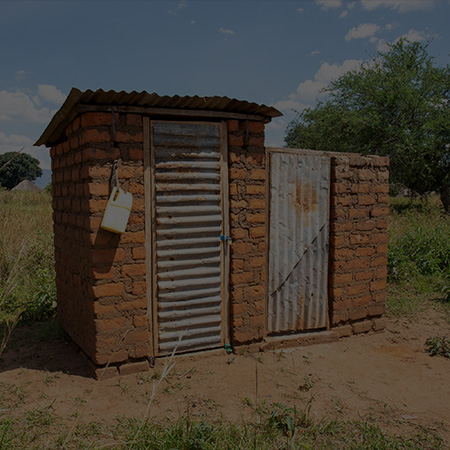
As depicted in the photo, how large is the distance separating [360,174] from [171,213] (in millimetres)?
2454

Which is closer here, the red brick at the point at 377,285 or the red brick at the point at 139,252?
the red brick at the point at 139,252

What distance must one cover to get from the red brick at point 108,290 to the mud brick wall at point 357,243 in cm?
252

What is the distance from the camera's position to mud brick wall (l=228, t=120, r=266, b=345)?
4.36 metres

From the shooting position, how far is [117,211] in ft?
12.4

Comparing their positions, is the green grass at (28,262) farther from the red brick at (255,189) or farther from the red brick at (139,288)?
the red brick at (255,189)

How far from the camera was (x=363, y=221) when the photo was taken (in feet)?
17.1

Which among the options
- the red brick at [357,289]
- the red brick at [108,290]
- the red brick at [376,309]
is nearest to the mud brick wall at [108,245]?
the red brick at [108,290]

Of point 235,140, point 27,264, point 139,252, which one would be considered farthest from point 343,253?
point 27,264

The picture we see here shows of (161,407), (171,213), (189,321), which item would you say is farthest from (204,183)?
(161,407)

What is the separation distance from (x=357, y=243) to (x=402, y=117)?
1344 cm

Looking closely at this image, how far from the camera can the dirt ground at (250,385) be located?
338 centimetres

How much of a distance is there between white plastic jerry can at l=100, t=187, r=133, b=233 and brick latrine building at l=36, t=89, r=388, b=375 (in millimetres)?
110

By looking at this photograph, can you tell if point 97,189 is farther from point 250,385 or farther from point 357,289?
point 357,289

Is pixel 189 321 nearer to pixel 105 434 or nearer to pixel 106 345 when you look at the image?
pixel 106 345
